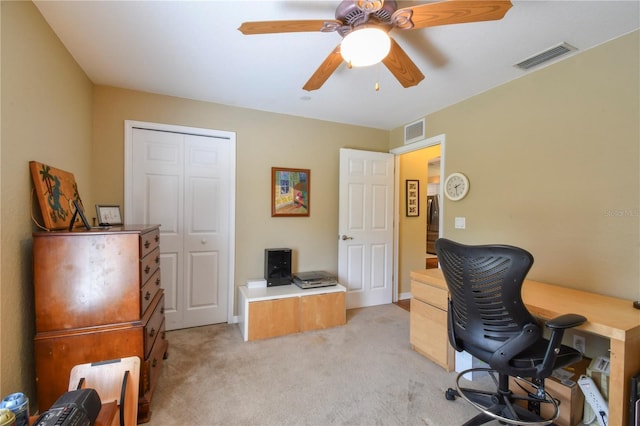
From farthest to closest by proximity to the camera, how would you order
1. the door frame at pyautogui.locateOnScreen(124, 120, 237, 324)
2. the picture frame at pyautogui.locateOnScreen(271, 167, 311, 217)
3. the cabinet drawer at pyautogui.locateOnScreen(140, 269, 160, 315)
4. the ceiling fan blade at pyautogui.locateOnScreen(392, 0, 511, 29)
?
the picture frame at pyautogui.locateOnScreen(271, 167, 311, 217)
the door frame at pyautogui.locateOnScreen(124, 120, 237, 324)
the cabinet drawer at pyautogui.locateOnScreen(140, 269, 160, 315)
the ceiling fan blade at pyautogui.locateOnScreen(392, 0, 511, 29)

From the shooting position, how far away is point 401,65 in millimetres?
1744

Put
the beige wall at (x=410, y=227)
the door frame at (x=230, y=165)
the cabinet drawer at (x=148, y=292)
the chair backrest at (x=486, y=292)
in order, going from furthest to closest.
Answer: the beige wall at (x=410, y=227) → the door frame at (x=230, y=165) → the cabinet drawer at (x=148, y=292) → the chair backrest at (x=486, y=292)

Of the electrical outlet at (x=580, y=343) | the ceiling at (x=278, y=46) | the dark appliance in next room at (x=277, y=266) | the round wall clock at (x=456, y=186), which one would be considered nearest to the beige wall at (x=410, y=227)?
the round wall clock at (x=456, y=186)

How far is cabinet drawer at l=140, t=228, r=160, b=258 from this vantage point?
5.62 ft

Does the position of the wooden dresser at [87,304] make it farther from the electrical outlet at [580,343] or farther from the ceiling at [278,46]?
the electrical outlet at [580,343]

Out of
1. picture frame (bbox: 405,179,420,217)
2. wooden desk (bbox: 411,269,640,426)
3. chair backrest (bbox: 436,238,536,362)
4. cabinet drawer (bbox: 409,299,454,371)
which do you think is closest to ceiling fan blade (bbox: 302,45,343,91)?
chair backrest (bbox: 436,238,536,362)

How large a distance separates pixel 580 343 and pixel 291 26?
9.29ft

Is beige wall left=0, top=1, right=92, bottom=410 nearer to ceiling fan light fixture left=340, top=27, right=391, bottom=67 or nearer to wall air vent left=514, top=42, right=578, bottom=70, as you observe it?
ceiling fan light fixture left=340, top=27, right=391, bottom=67

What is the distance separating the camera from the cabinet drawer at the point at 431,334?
2.22m

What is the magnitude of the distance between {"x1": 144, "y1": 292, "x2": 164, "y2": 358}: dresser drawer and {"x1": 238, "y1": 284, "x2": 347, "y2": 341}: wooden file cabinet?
774 mm

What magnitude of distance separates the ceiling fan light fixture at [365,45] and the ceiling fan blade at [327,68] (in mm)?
88

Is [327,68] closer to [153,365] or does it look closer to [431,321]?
[431,321]

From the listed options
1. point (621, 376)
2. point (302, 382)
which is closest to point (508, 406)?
point (621, 376)

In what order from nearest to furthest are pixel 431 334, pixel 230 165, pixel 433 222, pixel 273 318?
pixel 431 334 < pixel 273 318 < pixel 230 165 < pixel 433 222
